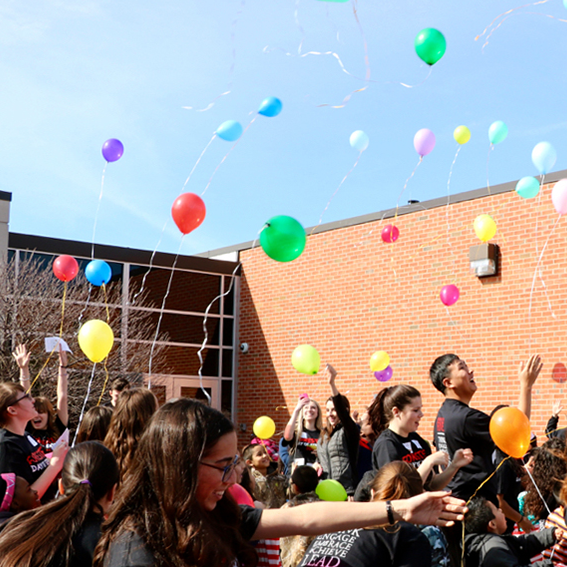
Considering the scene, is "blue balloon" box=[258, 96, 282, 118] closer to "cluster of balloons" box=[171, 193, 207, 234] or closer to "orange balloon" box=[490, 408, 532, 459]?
"cluster of balloons" box=[171, 193, 207, 234]

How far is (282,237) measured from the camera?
6004mm

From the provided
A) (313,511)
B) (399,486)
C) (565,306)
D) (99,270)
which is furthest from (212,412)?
(565,306)

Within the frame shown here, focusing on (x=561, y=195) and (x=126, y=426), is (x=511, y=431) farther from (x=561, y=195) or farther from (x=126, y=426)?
(x=561, y=195)

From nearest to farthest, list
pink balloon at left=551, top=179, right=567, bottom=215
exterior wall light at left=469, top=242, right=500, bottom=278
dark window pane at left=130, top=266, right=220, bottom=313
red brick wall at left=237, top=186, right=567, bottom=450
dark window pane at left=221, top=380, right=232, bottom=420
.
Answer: pink balloon at left=551, top=179, right=567, bottom=215, red brick wall at left=237, top=186, right=567, bottom=450, exterior wall light at left=469, top=242, right=500, bottom=278, dark window pane at left=130, top=266, right=220, bottom=313, dark window pane at left=221, top=380, right=232, bottom=420

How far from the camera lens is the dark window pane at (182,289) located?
604 inches

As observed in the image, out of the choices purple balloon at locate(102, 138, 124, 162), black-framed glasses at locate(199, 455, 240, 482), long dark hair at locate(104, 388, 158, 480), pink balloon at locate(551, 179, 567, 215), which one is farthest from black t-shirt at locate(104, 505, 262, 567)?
pink balloon at locate(551, 179, 567, 215)

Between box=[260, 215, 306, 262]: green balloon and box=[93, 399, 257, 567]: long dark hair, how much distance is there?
4139 millimetres

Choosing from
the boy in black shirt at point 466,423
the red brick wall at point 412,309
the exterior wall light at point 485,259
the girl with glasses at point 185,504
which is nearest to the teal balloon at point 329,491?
the boy in black shirt at point 466,423

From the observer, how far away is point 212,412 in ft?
6.31

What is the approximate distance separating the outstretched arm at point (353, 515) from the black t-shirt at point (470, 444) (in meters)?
2.38

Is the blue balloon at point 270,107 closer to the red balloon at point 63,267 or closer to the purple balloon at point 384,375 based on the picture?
the red balloon at point 63,267

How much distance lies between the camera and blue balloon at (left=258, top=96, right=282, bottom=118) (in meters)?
7.55

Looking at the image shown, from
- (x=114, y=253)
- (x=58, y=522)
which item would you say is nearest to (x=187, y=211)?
(x=58, y=522)

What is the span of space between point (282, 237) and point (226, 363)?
10.5 metres
